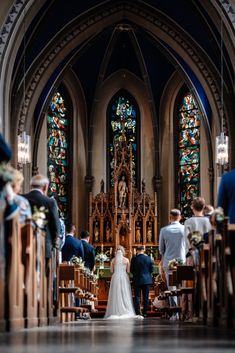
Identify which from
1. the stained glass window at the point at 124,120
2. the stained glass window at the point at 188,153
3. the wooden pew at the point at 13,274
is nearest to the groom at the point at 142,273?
the stained glass window at the point at 188,153

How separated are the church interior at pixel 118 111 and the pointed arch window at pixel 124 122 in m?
0.03

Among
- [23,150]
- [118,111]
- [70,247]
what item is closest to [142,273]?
[70,247]

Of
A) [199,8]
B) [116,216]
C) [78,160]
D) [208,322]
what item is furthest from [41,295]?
[78,160]

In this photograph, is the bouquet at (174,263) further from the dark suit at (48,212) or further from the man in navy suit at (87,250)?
the dark suit at (48,212)

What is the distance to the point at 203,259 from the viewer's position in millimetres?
10617

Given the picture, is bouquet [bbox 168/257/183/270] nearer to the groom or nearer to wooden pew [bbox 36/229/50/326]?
wooden pew [bbox 36/229/50/326]

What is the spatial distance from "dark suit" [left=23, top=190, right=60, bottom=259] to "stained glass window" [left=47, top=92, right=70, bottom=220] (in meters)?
16.8

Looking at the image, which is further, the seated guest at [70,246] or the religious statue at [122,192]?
the religious statue at [122,192]

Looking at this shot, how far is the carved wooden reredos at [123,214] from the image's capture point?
1008 inches

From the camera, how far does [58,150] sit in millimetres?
27734

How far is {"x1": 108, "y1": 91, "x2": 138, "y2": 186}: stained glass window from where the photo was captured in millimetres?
28391

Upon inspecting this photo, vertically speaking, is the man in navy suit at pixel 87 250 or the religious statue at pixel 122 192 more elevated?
the religious statue at pixel 122 192

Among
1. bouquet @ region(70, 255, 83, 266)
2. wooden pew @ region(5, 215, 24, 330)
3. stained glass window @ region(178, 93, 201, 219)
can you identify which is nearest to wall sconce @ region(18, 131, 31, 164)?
bouquet @ region(70, 255, 83, 266)

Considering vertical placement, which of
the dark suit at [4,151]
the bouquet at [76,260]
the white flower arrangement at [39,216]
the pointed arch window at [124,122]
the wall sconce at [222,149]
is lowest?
the bouquet at [76,260]
